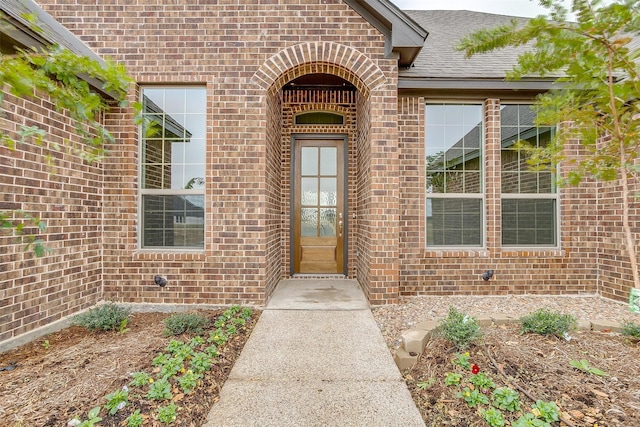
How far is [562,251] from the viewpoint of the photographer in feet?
15.1

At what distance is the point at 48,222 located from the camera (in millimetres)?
3348

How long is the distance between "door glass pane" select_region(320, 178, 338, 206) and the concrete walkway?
242 centimetres

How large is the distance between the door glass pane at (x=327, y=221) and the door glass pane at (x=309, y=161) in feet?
2.51

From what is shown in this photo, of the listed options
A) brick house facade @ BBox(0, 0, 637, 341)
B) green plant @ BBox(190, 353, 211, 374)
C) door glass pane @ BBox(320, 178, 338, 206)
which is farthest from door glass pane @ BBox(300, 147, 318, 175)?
green plant @ BBox(190, 353, 211, 374)

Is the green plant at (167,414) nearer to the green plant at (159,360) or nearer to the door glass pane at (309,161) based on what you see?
the green plant at (159,360)

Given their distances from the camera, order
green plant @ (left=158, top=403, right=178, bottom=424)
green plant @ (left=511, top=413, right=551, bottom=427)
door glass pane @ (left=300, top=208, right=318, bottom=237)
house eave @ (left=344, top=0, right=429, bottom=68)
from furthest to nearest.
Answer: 1. door glass pane @ (left=300, top=208, right=318, bottom=237)
2. house eave @ (left=344, top=0, right=429, bottom=68)
3. green plant @ (left=158, top=403, right=178, bottom=424)
4. green plant @ (left=511, top=413, right=551, bottom=427)

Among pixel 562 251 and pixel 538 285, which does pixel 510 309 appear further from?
pixel 562 251

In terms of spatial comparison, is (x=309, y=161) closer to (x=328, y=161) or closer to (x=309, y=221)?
(x=328, y=161)

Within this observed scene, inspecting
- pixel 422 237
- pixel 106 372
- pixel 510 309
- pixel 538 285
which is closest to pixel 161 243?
pixel 106 372

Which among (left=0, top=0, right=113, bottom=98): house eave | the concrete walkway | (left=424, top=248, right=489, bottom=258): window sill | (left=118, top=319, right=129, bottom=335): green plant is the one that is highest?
(left=0, top=0, right=113, bottom=98): house eave

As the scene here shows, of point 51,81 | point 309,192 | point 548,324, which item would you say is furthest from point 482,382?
point 309,192

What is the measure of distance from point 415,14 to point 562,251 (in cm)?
597

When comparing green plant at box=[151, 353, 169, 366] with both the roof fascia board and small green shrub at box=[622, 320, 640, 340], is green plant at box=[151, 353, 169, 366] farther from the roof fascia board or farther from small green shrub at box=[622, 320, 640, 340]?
the roof fascia board

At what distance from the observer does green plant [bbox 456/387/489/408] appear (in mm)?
1961
